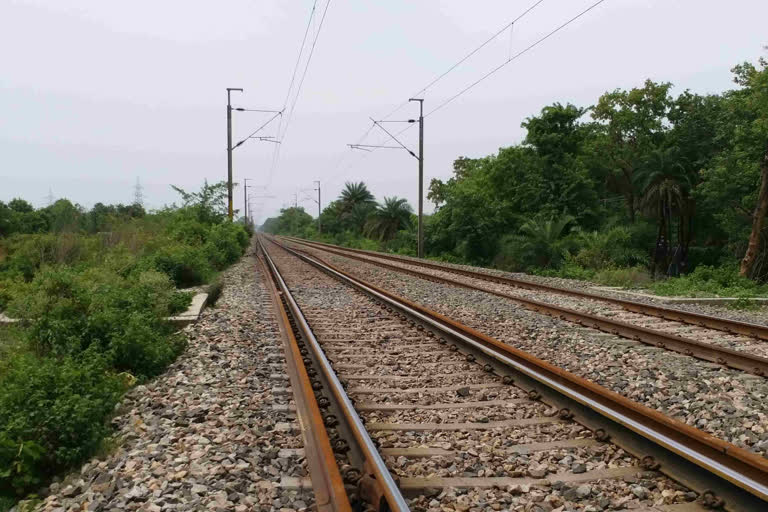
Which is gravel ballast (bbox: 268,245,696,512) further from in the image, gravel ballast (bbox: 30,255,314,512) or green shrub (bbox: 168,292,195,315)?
green shrub (bbox: 168,292,195,315)

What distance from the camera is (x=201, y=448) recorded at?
4.08 metres

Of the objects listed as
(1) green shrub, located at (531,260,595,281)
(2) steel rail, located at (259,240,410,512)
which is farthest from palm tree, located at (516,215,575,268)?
(2) steel rail, located at (259,240,410,512)

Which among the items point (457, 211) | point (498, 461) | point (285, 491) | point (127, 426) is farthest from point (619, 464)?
point (457, 211)

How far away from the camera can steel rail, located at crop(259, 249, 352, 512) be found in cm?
313

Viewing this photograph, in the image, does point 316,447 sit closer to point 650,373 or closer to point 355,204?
point 650,373

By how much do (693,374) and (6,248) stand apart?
17.8m

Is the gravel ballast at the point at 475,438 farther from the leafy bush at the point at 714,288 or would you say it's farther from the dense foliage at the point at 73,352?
the leafy bush at the point at 714,288

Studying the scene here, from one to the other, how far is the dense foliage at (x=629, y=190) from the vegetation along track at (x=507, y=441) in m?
19.6

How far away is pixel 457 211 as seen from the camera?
115 ft

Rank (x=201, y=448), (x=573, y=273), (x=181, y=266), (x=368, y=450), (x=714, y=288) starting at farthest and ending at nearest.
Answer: (x=573, y=273), (x=714, y=288), (x=181, y=266), (x=201, y=448), (x=368, y=450)

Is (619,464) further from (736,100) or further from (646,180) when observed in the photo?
(646,180)

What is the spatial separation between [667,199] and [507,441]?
34.6m

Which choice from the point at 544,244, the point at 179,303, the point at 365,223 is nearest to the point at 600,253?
the point at 544,244

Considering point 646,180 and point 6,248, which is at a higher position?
point 646,180
